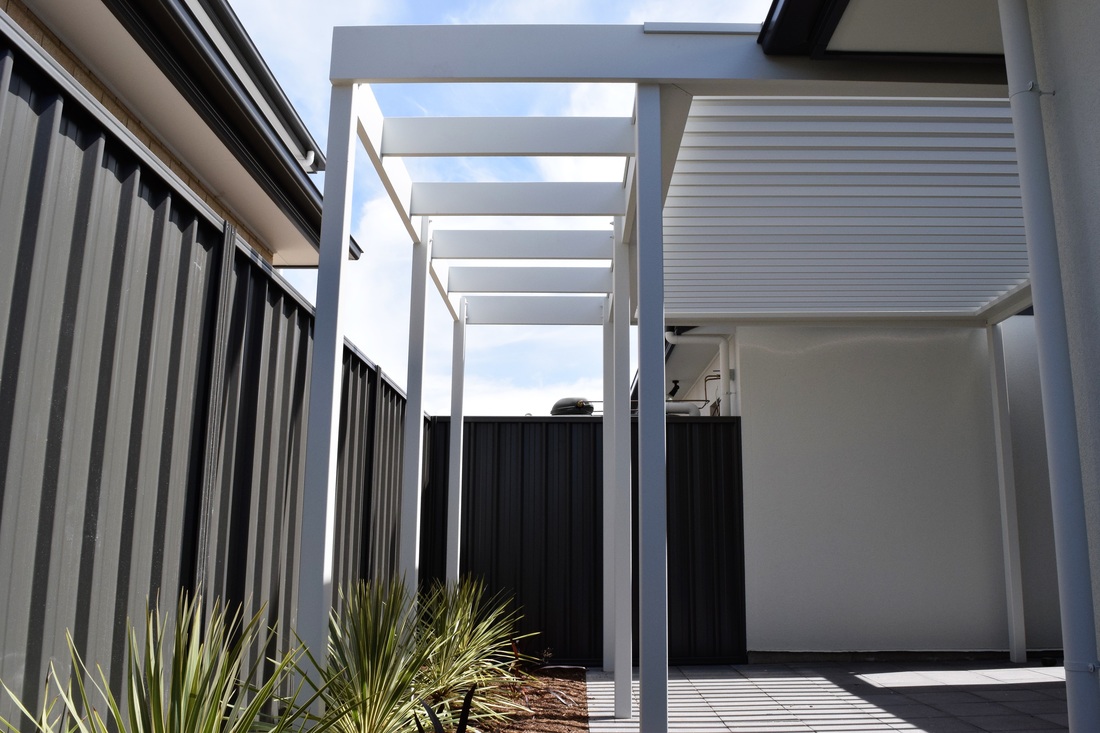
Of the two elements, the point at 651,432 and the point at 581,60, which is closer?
the point at 651,432

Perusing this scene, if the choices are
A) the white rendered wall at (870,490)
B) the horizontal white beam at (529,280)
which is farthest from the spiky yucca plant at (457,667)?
the white rendered wall at (870,490)

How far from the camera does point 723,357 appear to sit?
943 cm

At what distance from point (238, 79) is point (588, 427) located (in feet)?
16.4

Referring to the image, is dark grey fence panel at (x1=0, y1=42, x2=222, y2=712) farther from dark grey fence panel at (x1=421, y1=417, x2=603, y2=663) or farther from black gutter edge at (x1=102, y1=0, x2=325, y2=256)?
dark grey fence panel at (x1=421, y1=417, x2=603, y2=663)

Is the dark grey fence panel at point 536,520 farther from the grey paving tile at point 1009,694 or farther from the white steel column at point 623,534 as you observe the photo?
the grey paving tile at point 1009,694

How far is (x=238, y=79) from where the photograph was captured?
15.1ft

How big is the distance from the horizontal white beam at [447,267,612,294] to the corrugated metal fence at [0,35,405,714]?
10.7ft

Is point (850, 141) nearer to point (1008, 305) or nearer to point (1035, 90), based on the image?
point (1035, 90)

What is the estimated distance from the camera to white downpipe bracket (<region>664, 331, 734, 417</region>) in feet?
30.0

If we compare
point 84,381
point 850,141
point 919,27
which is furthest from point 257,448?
point 850,141

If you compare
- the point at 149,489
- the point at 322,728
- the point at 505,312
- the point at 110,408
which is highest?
the point at 505,312

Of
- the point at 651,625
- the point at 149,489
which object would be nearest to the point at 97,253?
the point at 149,489

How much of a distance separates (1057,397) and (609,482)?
4499 millimetres

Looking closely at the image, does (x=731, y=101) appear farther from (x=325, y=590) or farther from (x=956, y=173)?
(x=325, y=590)
